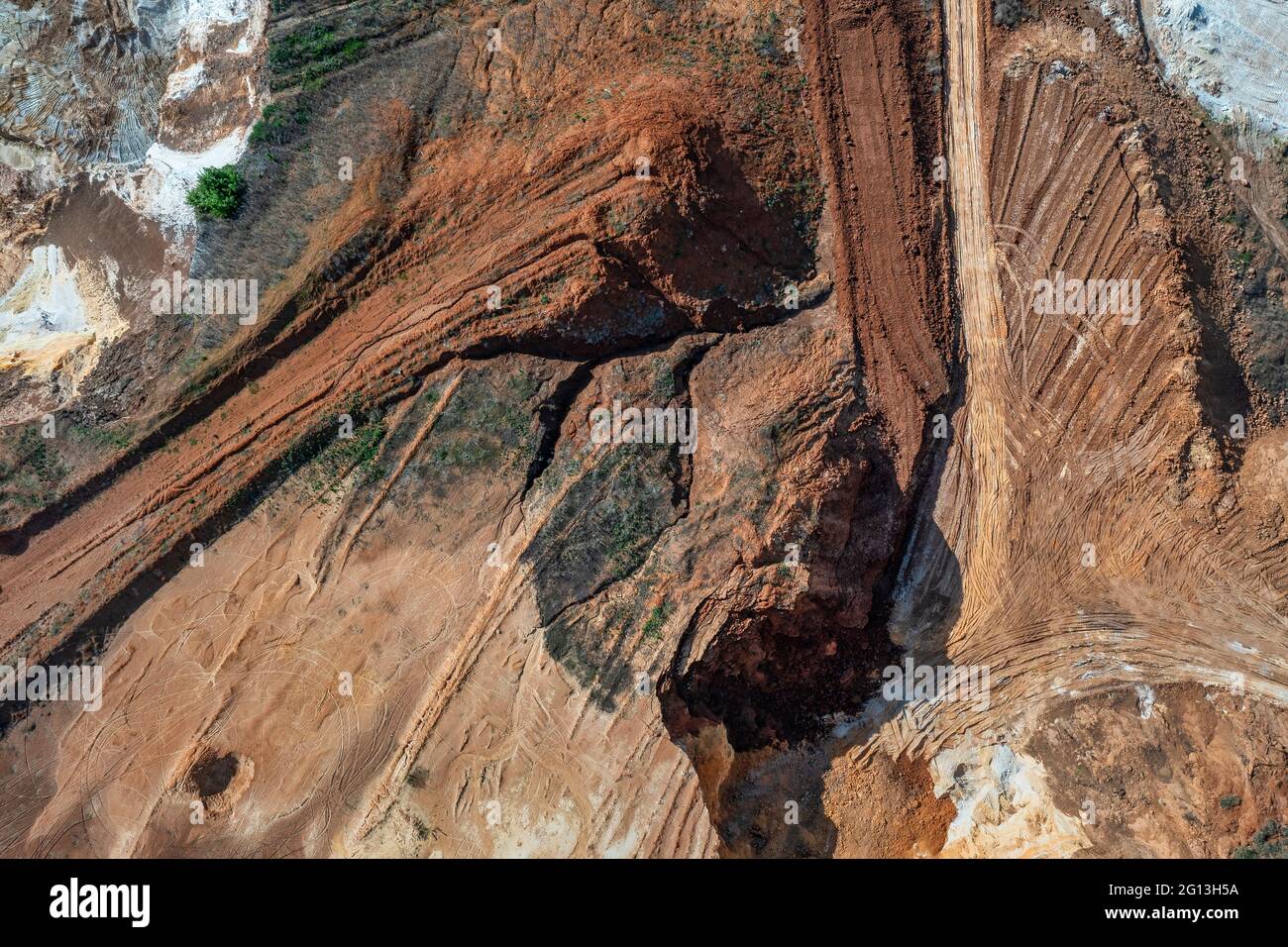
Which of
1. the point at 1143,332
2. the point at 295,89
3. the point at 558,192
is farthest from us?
the point at 1143,332

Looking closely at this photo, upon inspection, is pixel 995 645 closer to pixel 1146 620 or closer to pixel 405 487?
pixel 1146 620

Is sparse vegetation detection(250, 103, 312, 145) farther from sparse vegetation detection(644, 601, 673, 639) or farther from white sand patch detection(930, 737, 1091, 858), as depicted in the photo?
white sand patch detection(930, 737, 1091, 858)

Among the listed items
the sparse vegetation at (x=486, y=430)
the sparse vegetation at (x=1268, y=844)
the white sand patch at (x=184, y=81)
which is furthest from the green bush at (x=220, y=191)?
the sparse vegetation at (x=1268, y=844)

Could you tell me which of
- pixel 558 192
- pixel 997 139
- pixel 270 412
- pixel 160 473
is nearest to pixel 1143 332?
pixel 997 139

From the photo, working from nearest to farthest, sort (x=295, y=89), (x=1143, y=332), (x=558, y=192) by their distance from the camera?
(x=558, y=192) → (x=295, y=89) → (x=1143, y=332)

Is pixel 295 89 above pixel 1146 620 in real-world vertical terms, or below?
above
